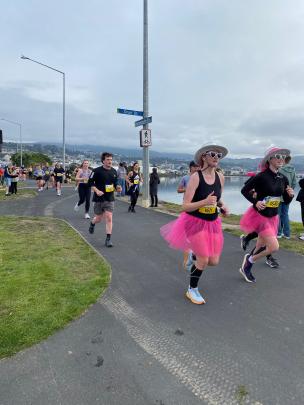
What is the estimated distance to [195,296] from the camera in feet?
14.4

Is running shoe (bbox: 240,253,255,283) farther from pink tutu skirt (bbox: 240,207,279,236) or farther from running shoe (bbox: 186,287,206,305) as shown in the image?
running shoe (bbox: 186,287,206,305)

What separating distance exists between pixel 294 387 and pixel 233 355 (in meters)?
0.60

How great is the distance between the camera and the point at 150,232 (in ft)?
29.2

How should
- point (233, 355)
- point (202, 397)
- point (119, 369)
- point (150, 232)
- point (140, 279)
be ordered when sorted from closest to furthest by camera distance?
point (202, 397)
point (119, 369)
point (233, 355)
point (140, 279)
point (150, 232)

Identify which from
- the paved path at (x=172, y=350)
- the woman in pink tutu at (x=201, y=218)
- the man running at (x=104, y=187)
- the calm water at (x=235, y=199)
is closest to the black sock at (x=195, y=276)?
the woman in pink tutu at (x=201, y=218)

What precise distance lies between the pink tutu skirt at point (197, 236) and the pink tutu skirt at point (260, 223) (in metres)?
1.04

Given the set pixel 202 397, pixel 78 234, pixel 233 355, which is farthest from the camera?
pixel 78 234

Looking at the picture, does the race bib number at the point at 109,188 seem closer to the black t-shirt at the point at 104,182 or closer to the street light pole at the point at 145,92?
the black t-shirt at the point at 104,182

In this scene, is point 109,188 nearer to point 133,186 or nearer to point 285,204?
point 285,204

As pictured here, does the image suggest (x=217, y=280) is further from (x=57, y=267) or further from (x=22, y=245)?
(x=22, y=245)

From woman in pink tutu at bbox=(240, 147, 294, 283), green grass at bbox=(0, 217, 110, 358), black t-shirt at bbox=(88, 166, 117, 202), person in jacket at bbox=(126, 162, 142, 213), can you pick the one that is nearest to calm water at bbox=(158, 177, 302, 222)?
person in jacket at bbox=(126, 162, 142, 213)

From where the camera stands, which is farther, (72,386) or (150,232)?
(150,232)

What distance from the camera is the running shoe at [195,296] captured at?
4.33 meters

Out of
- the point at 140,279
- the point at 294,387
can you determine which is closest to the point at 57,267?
the point at 140,279
